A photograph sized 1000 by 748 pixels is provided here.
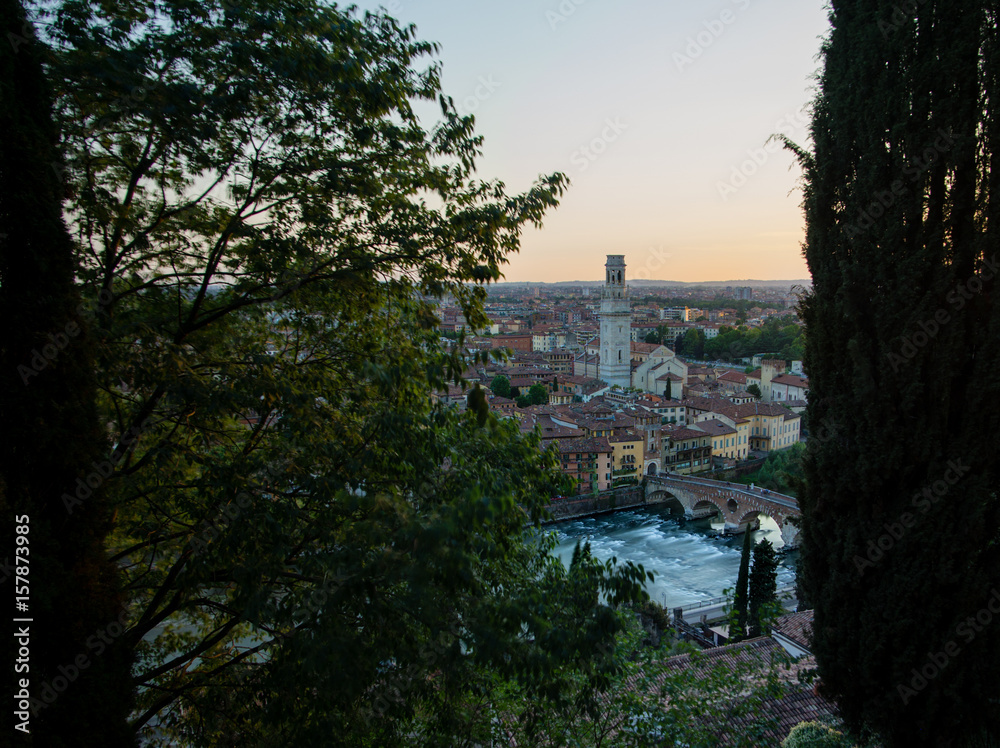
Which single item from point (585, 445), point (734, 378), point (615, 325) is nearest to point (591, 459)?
point (585, 445)

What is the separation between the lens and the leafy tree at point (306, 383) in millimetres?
2018

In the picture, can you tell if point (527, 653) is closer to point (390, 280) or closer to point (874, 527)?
point (390, 280)

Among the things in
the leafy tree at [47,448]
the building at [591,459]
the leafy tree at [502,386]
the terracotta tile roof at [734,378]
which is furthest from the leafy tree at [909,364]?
the terracotta tile roof at [734,378]

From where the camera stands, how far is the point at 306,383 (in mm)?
2758

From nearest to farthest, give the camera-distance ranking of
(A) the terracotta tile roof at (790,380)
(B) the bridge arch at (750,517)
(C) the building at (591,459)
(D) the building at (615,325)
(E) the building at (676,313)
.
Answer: (B) the bridge arch at (750,517), (C) the building at (591,459), (A) the terracotta tile roof at (790,380), (D) the building at (615,325), (E) the building at (676,313)

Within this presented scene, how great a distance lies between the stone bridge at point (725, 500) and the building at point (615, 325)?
17663 mm

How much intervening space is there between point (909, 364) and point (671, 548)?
18076mm

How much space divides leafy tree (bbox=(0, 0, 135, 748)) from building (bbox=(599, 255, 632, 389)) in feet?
134

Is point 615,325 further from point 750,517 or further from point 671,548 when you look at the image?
point 671,548

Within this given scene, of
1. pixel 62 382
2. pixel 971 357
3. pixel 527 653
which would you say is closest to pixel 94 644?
pixel 62 382

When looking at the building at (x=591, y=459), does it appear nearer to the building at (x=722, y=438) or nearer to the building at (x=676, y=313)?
the building at (x=722, y=438)

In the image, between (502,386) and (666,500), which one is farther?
(502,386)

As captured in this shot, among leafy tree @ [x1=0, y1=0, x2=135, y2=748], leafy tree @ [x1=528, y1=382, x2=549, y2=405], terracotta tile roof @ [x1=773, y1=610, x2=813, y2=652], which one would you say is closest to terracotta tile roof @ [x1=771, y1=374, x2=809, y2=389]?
leafy tree @ [x1=528, y1=382, x2=549, y2=405]

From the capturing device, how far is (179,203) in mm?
2787
